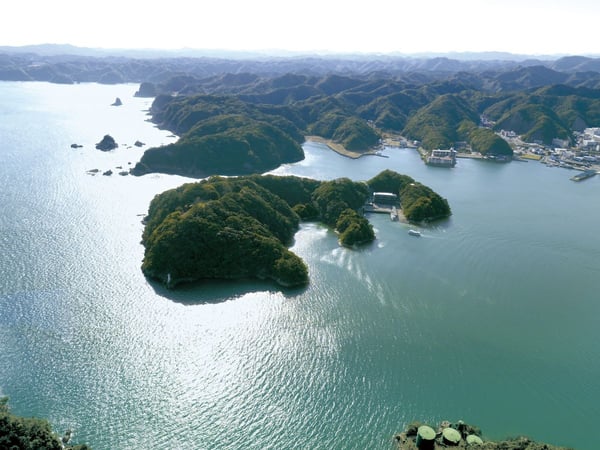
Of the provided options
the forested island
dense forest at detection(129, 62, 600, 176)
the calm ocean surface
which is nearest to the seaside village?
dense forest at detection(129, 62, 600, 176)

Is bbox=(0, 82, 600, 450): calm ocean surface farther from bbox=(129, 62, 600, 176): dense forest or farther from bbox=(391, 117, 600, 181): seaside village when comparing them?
bbox=(391, 117, 600, 181): seaside village

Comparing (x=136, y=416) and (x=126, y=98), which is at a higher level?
(x=136, y=416)

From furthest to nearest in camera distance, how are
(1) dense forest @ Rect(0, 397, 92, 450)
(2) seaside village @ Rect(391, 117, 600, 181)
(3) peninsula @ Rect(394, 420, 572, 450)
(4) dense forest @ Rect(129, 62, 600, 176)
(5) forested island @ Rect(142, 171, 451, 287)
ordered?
(2) seaside village @ Rect(391, 117, 600, 181) → (4) dense forest @ Rect(129, 62, 600, 176) → (5) forested island @ Rect(142, 171, 451, 287) → (3) peninsula @ Rect(394, 420, 572, 450) → (1) dense forest @ Rect(0, 397, 92, 450)

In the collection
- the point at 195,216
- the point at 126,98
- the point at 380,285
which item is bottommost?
the point at 126,98

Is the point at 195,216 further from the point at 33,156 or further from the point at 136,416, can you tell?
the point at 33,156

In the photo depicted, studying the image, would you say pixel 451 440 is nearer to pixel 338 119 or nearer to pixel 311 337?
pixel 311 337

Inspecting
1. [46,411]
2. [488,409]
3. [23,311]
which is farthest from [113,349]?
[488,409]

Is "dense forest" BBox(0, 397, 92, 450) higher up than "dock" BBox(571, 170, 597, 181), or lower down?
higher up
